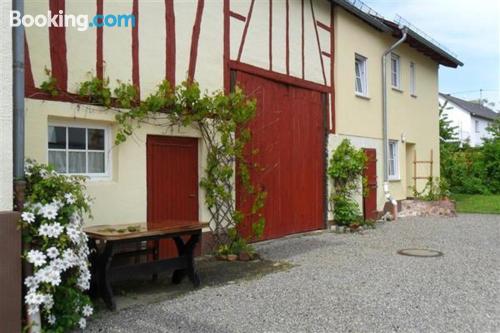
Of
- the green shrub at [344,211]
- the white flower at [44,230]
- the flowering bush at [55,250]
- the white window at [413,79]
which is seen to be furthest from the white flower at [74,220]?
the white window at [413,79]

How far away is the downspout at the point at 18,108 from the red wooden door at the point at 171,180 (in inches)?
112

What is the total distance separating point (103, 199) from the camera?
6.42m

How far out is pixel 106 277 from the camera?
16.8 ft

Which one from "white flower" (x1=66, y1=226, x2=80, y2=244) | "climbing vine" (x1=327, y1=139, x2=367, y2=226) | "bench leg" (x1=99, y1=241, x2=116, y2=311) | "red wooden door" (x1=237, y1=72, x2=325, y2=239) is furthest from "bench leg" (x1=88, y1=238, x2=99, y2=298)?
"climbing vine" (x1=327, y1=139, x2=367, y2=226)

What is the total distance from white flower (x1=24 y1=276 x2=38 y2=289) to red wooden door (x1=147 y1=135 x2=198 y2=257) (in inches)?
117

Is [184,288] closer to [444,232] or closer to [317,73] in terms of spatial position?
[317,73]

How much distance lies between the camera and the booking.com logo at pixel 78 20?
226 inches

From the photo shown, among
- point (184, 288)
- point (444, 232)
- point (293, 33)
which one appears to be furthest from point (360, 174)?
point (184, 288)

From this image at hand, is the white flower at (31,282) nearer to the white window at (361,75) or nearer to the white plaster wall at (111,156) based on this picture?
the white plaster wall at (111,156)

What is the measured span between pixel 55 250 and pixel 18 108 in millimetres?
1301

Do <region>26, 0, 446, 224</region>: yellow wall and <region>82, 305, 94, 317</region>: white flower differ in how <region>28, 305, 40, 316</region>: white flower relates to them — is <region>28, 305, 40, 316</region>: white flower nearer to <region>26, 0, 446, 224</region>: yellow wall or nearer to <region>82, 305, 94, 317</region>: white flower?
<region>82, 305, 94, 317</region>: white flower

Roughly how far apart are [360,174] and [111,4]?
6.99 meters

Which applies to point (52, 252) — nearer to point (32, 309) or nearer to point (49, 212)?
point (49, 212)

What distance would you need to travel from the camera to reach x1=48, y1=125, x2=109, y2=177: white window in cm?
614
